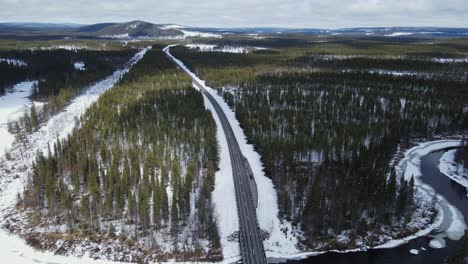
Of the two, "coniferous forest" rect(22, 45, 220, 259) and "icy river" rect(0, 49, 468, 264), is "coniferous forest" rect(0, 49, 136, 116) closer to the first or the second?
"icy river" rect(0, 49, 468, 264)

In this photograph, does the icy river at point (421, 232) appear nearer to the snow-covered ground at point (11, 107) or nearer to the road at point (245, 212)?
the snow-covered ground at point (11, 107)

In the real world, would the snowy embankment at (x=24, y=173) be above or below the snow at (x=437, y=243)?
above

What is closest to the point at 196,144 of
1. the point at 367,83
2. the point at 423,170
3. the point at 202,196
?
the point at 202,196

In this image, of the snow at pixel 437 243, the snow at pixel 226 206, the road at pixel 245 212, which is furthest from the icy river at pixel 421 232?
the snow at pixel 226 206

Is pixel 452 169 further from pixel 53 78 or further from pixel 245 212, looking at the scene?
pixel 53 78

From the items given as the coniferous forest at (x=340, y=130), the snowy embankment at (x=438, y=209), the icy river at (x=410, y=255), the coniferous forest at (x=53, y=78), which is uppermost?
the coniferous forest at (x=53, y=78)
